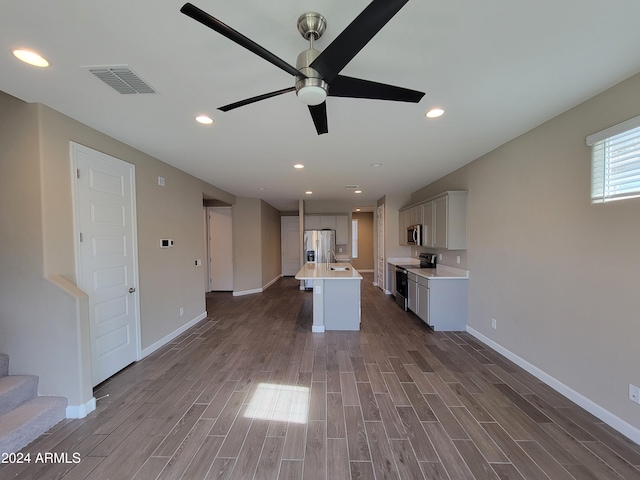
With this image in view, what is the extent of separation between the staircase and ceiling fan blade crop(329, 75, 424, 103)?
315 centimetres

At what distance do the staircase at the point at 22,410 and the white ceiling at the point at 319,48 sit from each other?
227 centimetres

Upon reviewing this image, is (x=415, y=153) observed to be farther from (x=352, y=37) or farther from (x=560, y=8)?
(x=352, y=37)

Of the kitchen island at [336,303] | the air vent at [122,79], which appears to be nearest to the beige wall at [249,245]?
the kitchen island at [336,303]

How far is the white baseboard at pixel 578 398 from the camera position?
6.04 feet

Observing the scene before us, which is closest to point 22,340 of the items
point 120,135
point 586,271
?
point 120,135

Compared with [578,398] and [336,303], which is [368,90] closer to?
[578,398]

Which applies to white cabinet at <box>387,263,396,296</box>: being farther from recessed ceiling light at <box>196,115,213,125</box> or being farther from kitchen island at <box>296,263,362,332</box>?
recessed ceiling light at <box>196,115,213,125</box>

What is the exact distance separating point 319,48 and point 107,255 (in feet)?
9.29

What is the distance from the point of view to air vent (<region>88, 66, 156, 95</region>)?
1635mm

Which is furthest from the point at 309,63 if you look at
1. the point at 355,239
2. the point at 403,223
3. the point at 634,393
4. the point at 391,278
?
the point at 355,239

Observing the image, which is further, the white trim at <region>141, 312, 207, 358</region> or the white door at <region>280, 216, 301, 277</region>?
the white door at <region>280, 216, 301, 277</region>

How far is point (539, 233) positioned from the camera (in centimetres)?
258

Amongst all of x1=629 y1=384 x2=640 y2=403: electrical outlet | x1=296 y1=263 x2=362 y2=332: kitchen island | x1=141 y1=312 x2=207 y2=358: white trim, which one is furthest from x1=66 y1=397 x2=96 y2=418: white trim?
x1=629 y1=384 x2=640 y2=403: electrical outlet

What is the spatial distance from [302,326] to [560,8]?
13.9 ft
